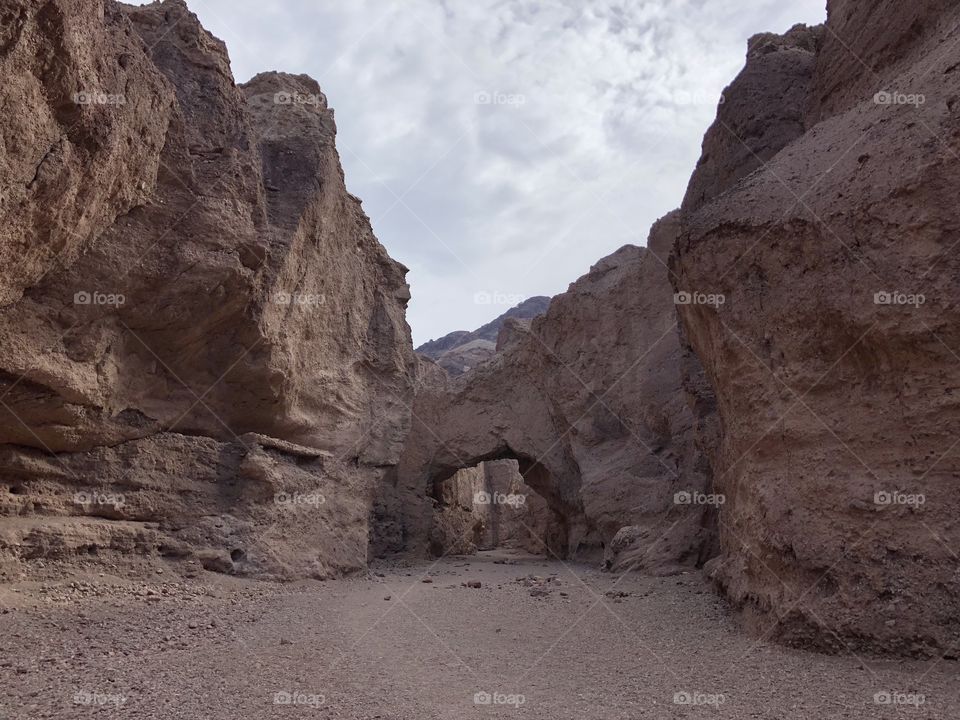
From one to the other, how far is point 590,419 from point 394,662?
11181 millimetres

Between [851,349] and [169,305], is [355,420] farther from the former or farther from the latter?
[851,349]

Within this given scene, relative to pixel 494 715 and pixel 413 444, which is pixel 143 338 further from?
pixel 413 444

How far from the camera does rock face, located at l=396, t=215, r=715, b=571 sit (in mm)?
12766

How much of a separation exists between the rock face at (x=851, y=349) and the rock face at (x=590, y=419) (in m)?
4.64

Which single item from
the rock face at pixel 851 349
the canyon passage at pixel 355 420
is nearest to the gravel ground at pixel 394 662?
the canyon passage at pixel 355 420

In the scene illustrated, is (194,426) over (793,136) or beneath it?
beneath

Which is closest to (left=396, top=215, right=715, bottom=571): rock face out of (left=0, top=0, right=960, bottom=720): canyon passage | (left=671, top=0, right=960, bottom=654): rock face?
(left=0, top=0, right=960, bottom=720): canyon passage

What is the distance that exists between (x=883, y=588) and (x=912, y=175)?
10.3 feet

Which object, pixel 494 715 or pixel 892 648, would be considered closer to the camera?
pixel 494 715

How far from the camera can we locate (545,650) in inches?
215

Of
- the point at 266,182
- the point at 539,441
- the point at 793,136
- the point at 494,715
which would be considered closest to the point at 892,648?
the point at 494,715

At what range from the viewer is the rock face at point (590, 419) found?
1277 cm

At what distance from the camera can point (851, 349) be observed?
5.64 meters

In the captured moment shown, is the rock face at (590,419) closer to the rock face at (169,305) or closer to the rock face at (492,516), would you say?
the rock face at (492,516)
